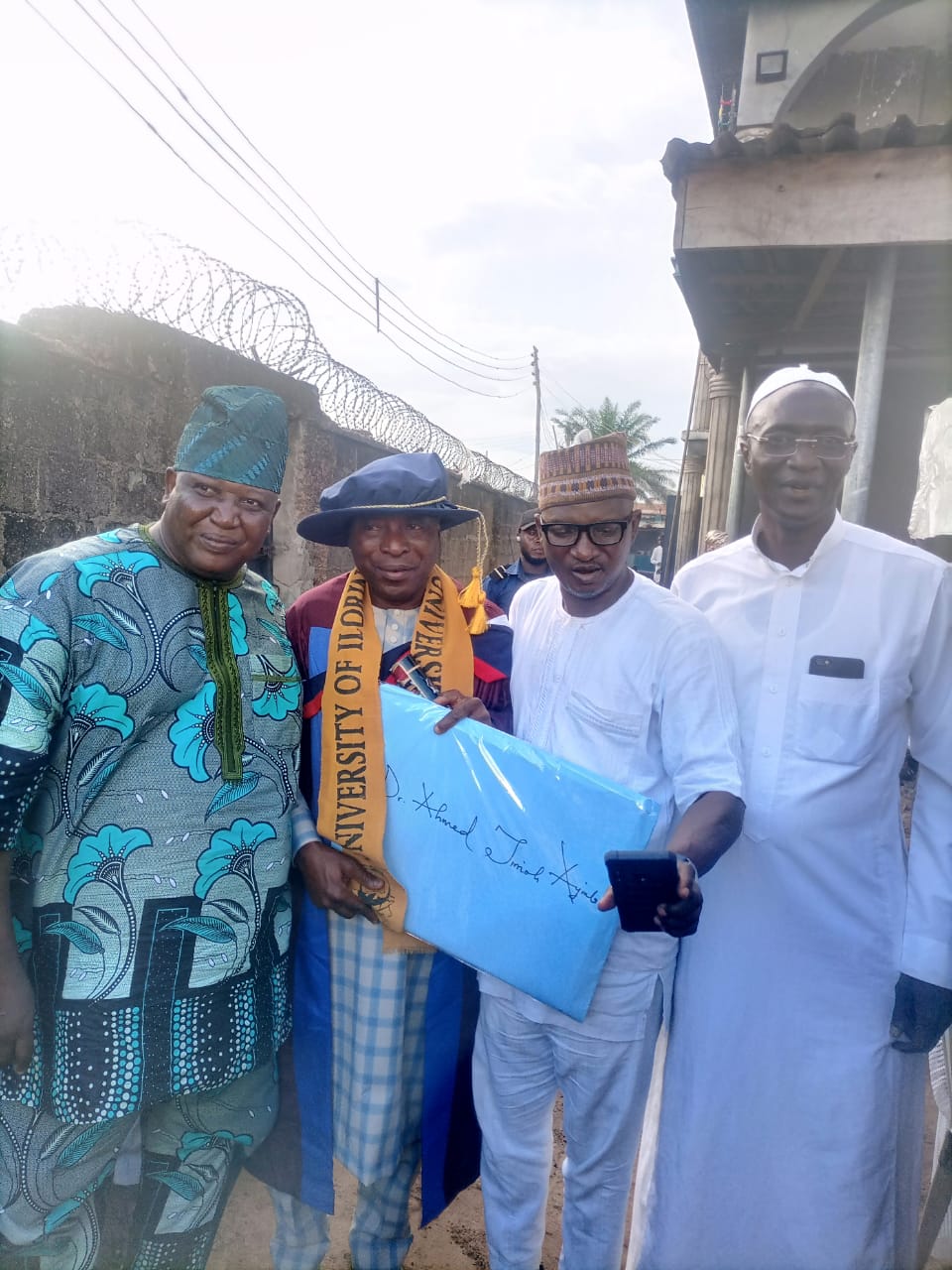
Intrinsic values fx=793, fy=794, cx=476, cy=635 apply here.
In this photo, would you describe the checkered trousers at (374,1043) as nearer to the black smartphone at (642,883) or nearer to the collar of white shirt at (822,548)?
the black smartphone at (642,883)

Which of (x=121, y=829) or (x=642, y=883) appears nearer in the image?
(x=642, y=883)

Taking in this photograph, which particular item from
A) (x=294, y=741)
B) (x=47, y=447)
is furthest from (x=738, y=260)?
(x=294, y=741)

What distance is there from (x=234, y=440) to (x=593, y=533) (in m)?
0.84

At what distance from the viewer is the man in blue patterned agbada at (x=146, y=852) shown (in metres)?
1.57

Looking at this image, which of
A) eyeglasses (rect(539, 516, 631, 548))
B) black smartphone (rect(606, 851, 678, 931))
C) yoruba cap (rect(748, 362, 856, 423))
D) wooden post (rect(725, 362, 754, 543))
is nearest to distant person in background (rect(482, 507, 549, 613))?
wooden post (rect(725, 362, 754, 543))

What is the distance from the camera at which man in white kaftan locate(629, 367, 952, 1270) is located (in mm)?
1852

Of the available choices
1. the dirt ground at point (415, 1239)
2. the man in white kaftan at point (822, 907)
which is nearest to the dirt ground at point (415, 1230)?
the dirt ground at point (415, 1239)

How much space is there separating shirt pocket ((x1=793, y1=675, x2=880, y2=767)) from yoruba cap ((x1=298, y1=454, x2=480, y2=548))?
3.31 feet

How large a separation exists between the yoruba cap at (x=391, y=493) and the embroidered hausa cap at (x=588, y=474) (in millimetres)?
315

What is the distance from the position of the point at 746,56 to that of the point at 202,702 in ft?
26.7

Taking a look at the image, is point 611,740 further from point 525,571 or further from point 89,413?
point 525,571

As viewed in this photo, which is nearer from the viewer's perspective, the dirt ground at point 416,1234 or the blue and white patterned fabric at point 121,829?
the blue and white patterned fabric at point 121,829

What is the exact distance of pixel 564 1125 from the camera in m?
1.88

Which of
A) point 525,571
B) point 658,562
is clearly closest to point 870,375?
point 525,571
